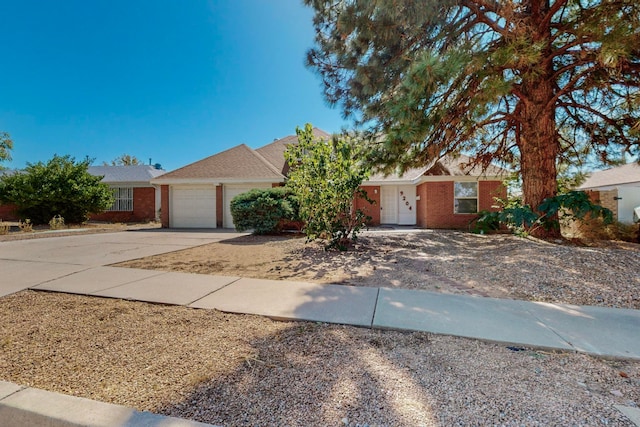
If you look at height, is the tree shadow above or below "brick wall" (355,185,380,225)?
below

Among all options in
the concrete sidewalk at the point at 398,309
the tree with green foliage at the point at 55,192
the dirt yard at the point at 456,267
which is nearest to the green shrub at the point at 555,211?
the dirt yard at the point at 456,267

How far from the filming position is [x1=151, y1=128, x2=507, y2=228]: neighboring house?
13.2 metres

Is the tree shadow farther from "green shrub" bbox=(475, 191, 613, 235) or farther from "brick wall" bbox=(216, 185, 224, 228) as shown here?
"brick wall" bbox=(216, 185, 224, 228)

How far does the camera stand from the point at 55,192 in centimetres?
1455

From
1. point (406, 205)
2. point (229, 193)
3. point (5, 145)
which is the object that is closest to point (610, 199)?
point (406, 205)

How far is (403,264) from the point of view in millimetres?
5789

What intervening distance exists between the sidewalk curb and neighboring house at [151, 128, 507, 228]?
456 inches

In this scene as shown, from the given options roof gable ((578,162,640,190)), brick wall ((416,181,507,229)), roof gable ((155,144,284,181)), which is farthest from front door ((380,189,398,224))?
roof gable ((578,162,640,190))

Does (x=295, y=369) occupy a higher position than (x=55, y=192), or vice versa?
(x=55, y=192)

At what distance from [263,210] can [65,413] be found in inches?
330

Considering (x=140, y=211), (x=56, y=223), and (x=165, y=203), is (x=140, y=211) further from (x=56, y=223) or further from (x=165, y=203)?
(x=165, y=203)

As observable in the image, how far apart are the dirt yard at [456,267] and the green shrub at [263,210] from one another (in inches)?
95.0

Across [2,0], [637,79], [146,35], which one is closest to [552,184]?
[637,79]

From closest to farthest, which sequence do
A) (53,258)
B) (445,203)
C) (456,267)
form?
(456,267) → (53,258) → (445,203)
